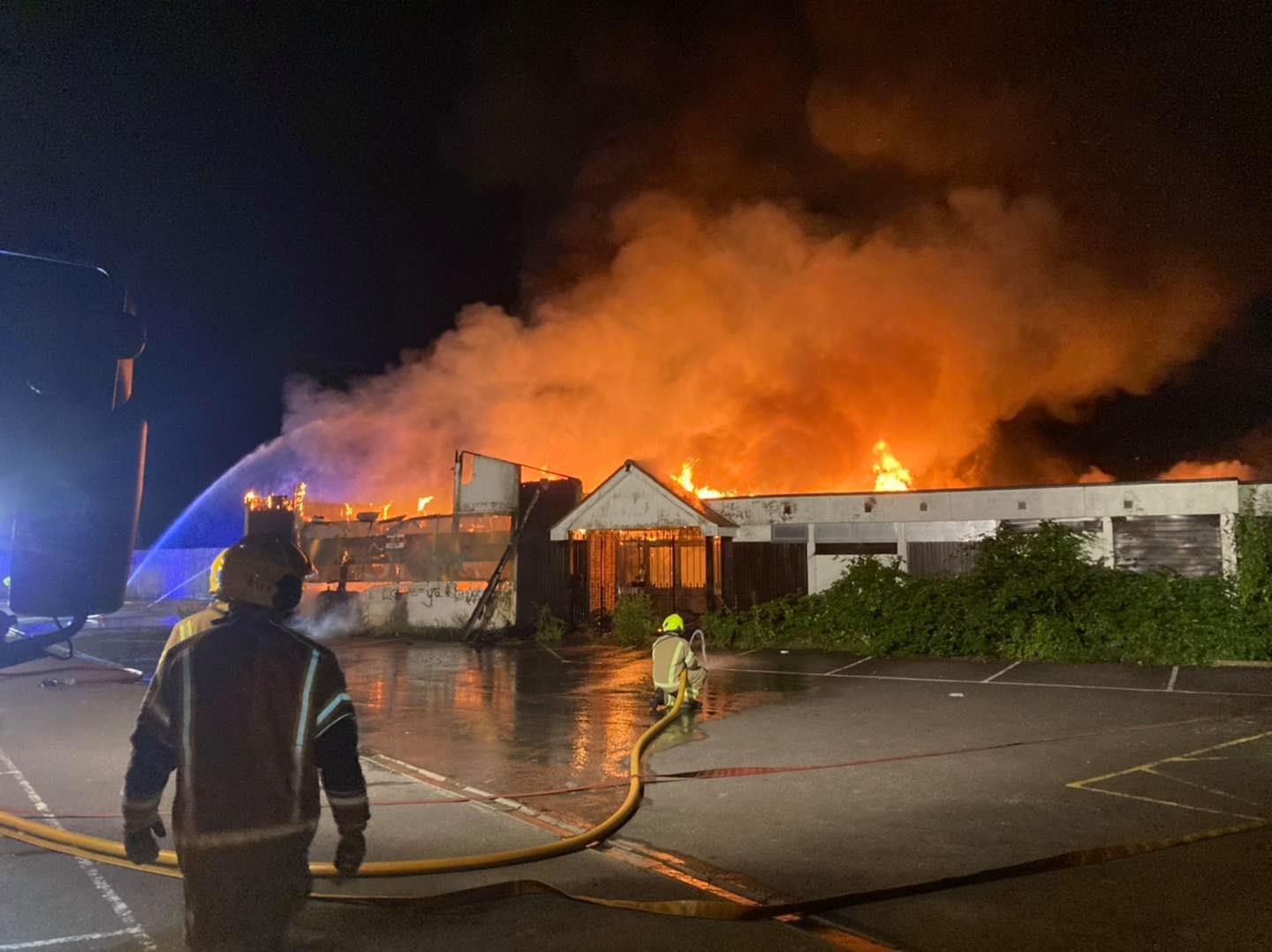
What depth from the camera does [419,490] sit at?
30.9 meters

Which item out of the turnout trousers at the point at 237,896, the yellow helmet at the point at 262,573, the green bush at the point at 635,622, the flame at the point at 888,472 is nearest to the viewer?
the turnout trousers at the point at 237,896

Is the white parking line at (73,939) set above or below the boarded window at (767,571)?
below

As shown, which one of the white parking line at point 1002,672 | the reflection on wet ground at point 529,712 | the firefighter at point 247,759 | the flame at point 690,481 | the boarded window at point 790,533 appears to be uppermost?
the flame at point 690,481

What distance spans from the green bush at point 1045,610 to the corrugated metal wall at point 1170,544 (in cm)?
181

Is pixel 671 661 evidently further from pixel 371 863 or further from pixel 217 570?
pixel 217 570

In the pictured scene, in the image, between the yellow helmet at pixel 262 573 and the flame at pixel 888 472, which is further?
the flame at pixel 888 472

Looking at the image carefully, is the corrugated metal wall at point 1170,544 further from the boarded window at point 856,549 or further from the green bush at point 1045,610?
the boarded window at point 856,549

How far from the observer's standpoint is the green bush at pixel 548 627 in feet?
65.4

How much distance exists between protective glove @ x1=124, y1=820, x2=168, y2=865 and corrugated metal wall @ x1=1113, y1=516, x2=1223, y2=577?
17.9m

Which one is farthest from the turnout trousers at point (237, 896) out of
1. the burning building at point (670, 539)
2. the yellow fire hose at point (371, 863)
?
the burning building at point (670, 539)

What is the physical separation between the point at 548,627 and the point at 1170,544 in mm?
12618

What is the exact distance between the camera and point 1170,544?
1744 centimetres

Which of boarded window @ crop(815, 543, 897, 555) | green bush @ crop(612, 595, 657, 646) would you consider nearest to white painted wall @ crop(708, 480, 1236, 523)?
boarded window @ crop(815, 543, 897, 555)

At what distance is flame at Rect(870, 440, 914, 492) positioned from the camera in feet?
96.6
